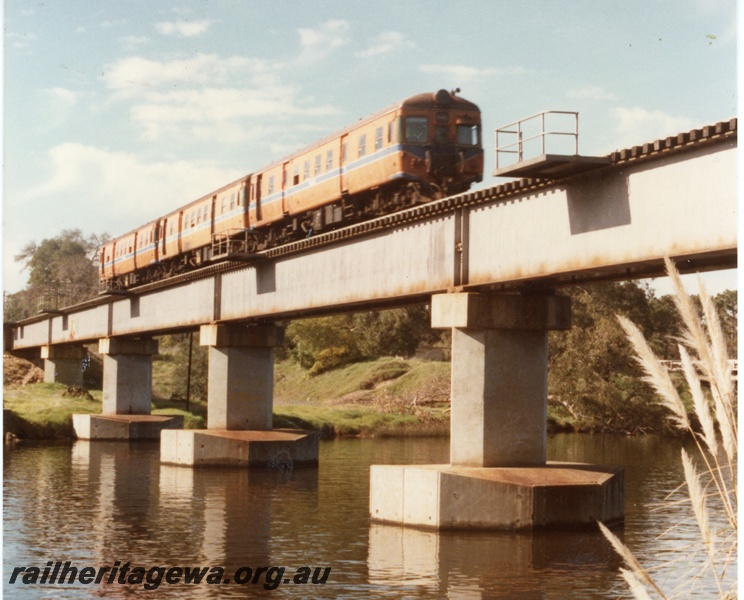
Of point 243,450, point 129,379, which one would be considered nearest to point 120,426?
point 129,379

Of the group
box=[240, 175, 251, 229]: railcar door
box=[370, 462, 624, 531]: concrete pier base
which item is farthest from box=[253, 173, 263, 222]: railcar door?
box=[370, 462, 624, 531]: concrete pier base

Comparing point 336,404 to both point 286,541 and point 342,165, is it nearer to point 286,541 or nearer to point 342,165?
point 342,165

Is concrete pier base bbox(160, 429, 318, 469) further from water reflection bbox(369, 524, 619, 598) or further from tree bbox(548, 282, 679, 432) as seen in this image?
tree bbox(548, 282, 679, 432)

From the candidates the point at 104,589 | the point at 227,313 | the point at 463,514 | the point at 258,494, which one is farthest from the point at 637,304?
the point at 104,589

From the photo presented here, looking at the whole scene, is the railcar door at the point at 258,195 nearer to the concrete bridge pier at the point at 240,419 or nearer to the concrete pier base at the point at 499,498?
the concrete bridge pier at the point at 240,419

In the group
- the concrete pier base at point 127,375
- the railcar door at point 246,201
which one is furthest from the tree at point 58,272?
the railcar door at point 246,201

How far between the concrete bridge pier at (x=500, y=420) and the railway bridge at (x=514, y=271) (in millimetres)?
33

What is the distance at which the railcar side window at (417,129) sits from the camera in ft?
98.4

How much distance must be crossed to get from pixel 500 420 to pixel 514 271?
3.77 m

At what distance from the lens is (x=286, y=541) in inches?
830

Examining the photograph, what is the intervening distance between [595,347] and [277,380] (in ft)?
125

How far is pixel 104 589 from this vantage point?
16328 millimetres

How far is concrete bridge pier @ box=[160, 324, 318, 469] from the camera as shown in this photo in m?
38.6

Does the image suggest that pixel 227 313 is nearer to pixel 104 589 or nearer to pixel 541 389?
pixel 541 389
